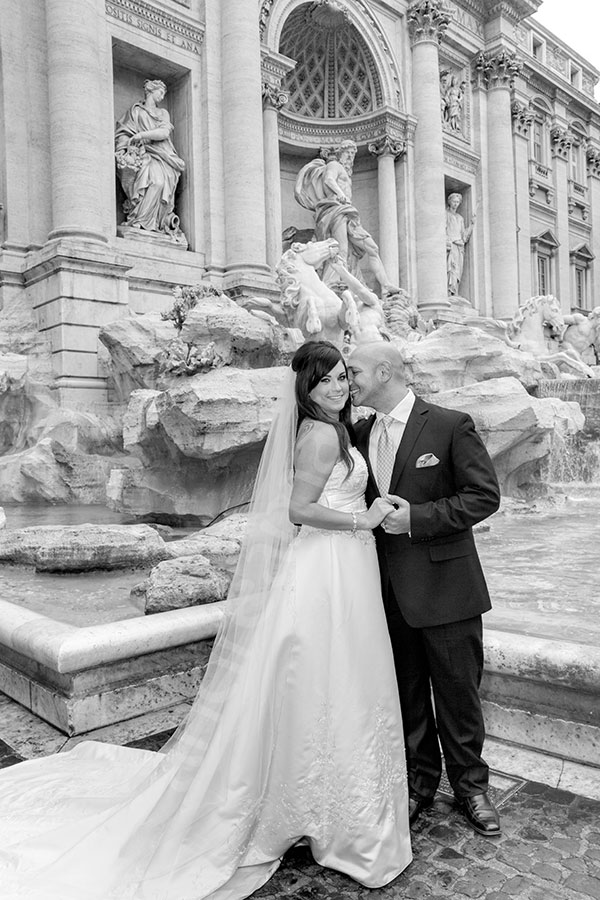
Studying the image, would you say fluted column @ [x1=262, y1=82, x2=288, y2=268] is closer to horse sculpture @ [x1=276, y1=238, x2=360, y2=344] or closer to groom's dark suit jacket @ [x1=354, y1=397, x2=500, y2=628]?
horse sculpture @ [x1=276, y1=238, x2=360, y2=344]

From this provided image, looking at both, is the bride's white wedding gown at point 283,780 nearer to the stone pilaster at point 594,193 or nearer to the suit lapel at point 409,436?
the suit lapel at point 409,436

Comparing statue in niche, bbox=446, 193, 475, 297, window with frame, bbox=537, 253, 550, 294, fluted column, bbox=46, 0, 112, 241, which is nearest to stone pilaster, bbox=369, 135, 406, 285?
statue in niche, bbox=446, 193, 475, 297

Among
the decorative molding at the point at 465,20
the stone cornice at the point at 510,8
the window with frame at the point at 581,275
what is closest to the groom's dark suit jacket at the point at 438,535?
the decorative molding at the point at 465,20

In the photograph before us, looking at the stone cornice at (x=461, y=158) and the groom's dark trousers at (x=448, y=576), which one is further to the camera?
the stone cornice at (x=461, y=158)

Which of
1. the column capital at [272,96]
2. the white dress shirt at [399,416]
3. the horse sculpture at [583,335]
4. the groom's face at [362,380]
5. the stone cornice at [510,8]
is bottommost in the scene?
the white dress shirt at [399,416]

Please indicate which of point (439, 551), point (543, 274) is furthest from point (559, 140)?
point (439, 551)

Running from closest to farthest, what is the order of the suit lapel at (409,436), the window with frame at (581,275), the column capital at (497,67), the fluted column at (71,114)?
the suit lapel at (409,436) → the fluted column at (71,114) → the column capital at (497,67) → the window with frame at (581,275)

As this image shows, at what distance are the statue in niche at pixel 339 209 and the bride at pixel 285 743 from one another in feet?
45.7

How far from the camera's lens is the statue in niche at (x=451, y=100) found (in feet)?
65.8

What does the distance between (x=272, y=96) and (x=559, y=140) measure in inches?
566

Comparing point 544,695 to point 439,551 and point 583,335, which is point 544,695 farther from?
point 583,335

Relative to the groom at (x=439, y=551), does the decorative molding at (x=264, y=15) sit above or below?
above

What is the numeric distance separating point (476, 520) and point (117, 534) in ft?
11.4

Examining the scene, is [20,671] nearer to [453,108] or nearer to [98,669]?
[98,669]
